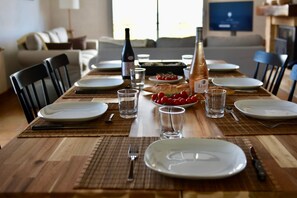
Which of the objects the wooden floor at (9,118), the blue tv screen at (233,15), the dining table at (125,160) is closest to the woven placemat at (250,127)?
the dining table at (125,160)

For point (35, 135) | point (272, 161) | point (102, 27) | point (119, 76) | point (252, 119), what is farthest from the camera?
point (102, 27)

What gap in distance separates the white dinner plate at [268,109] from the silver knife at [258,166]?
0.36m

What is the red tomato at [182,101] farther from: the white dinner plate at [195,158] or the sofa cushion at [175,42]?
the sofa cushion at [175,42]

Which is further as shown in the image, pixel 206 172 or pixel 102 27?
pixel 102 27

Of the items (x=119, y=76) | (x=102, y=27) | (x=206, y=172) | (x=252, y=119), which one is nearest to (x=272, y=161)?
(x=206, y=172)

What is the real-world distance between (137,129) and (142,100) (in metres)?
0.47

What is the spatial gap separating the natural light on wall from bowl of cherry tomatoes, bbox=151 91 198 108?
6.63 m

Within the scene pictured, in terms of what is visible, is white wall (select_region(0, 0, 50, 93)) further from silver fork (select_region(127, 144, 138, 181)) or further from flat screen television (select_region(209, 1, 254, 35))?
silver fork (select_region(127, 144, 138, 181))

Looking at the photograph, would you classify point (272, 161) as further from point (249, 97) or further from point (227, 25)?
point (227, 25)

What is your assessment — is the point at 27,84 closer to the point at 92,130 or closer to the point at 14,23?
the point at 92,130

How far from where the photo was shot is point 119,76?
248cm

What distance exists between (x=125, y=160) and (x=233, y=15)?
697 cm

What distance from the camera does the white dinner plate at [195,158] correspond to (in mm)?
960

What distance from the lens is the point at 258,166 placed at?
998mm
